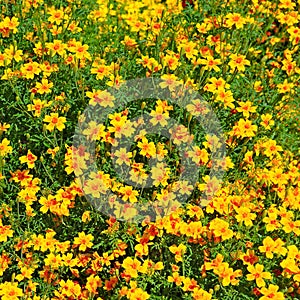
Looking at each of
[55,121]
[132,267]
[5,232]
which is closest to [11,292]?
[5,232]

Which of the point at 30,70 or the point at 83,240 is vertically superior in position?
the point at 30,70

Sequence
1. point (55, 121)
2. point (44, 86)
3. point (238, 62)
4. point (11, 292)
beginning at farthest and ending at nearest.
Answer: point (238, 62) < point (44, 86) < point (55, 121) < point (11, 292)

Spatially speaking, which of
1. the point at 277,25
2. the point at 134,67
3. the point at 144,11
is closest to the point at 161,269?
the point at 134,67

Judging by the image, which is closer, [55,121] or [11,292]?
[11,292]

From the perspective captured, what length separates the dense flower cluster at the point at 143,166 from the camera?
306cm

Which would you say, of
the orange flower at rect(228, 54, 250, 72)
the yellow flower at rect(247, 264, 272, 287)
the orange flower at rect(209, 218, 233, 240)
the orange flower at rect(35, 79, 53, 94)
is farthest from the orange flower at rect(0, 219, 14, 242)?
the orange flower at rect(228, 54, 250, 72)

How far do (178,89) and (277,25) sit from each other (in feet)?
6.22

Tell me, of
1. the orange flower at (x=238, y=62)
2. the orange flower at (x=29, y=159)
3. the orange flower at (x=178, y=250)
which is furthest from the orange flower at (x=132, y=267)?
the orange flower at (x=238, y=62)

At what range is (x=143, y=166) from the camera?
11.3 ft

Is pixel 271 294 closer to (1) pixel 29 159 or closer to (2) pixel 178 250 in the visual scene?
(2) pixel 178 250

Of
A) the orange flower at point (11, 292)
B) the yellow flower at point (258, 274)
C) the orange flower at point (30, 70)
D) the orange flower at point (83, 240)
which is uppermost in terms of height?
the orange flower at point (30, 70)

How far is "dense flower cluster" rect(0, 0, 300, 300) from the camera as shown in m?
3.06

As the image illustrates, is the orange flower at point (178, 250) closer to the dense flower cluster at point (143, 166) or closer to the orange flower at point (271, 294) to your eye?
the dense flower cluster at point (143, 166)

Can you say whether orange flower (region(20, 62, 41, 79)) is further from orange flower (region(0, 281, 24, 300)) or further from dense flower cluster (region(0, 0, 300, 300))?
orange flower (region(0, 281, 24, 300))
